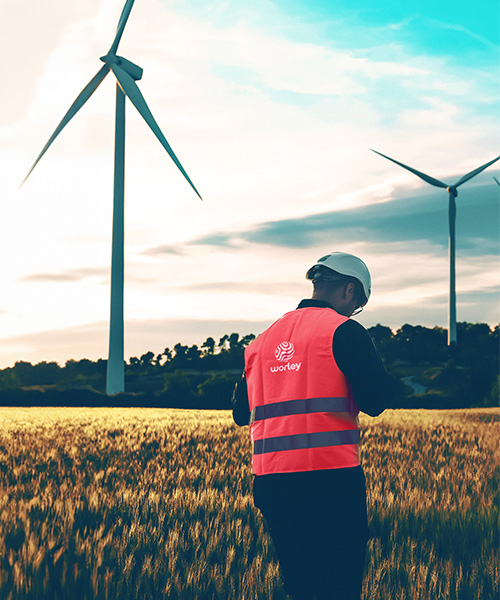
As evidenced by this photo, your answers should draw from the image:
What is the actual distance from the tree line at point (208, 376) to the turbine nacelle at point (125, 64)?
1855 cm

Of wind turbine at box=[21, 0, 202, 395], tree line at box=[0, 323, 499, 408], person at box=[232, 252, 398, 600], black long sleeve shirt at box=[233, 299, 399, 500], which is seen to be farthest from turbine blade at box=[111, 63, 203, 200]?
black long sleeve shirt at box=[233, 299, 399, 500]

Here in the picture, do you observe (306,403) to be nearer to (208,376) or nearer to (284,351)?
(284,351)

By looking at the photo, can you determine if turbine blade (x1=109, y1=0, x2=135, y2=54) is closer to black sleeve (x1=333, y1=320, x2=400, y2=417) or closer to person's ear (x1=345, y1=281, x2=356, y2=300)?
person's ear (x1=345, y1=281, x2=356, y2=300)

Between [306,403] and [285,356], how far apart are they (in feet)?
1.12

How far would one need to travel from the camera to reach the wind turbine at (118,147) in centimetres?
4000

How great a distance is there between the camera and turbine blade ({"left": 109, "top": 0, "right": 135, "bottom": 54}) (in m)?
40.8

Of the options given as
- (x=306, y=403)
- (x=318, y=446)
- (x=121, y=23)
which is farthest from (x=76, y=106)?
(x=318, y=446)

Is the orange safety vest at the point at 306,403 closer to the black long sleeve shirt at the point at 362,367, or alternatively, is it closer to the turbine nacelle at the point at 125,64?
the black long sleeve shirt at the point at 362,367

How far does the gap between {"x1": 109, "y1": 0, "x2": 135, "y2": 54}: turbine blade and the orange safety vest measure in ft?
134

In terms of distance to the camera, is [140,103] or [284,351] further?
[140,103]

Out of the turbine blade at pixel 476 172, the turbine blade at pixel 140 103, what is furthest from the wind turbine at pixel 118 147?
the turbine blade at pixel 476 172

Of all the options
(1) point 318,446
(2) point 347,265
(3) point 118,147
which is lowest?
(1) point 318,446

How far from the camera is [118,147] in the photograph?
1706 inches

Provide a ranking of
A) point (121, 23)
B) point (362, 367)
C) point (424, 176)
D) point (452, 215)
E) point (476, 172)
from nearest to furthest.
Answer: point (362, 367) → point (121, 23) → point (424, 176) → point (476, 172) → point (452, 215)
